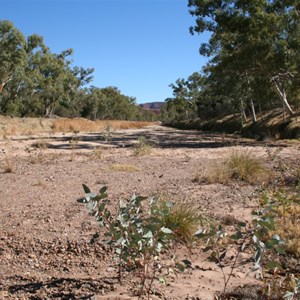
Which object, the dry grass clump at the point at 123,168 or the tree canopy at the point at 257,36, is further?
the tree canopy at the point at 257,36

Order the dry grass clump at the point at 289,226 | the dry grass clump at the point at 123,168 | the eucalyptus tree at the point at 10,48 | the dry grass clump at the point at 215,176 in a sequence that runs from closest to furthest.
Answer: the dry grass clump at the point at 289,226 → the dry grass clump at the point at 215,176 → the dry grass clump at the point at 123,168 → the eucalyptus tree at the point at 10,48

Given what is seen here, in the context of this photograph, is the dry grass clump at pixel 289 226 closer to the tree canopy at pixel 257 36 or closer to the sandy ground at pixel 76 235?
the sandy ground at pixel 76 235

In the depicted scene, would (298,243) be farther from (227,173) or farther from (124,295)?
(227,173)

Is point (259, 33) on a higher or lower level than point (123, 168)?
higher

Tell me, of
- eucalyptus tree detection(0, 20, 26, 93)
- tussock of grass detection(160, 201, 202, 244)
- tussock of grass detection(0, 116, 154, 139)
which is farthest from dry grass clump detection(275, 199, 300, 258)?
eucalyptus tree detection(0, 20, 26, 93)

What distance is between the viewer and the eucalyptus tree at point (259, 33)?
17.8m

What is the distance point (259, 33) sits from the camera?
1814cm

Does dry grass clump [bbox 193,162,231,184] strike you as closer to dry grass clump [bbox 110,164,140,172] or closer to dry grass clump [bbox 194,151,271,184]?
dry grass clump [bbox 194,151,271,184]

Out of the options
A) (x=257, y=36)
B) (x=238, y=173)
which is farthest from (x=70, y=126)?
(x=238, y=173)

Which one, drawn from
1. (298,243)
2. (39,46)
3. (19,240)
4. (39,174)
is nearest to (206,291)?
(298,243)

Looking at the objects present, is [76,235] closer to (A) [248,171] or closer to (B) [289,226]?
(B) [289,226]

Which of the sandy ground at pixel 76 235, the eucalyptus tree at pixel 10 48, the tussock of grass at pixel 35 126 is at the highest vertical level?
the eucalyptus tree at pixel 10 48

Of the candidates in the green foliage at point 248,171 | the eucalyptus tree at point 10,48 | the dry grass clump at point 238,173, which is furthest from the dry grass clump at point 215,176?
the eucalyptus tree at point 10,48

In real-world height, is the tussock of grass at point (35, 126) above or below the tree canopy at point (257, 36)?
below
